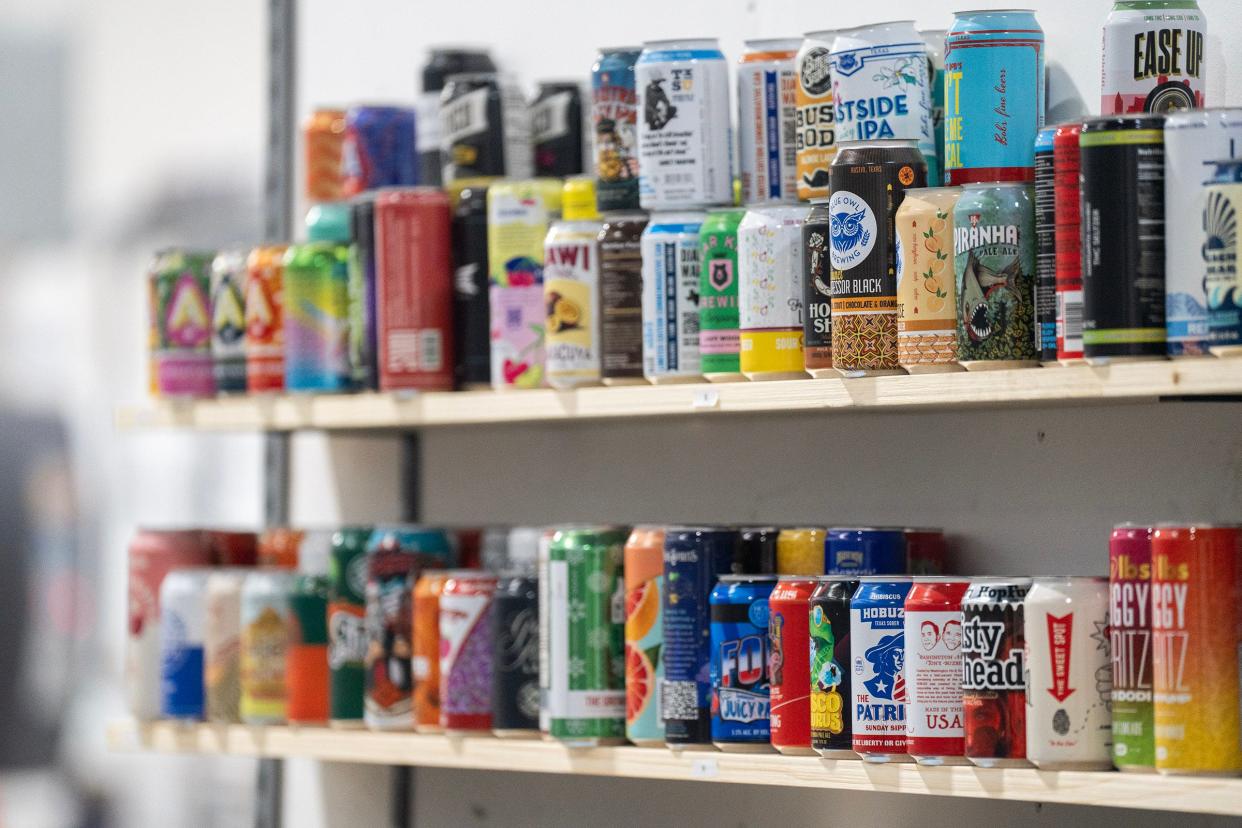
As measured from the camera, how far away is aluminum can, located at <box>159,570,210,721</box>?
7.89ft

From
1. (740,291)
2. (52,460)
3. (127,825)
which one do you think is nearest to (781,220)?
(740,291)

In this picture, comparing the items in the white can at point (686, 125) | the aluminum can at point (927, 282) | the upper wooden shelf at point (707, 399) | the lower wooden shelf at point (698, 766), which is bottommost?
the lower wooden shelf at point (698, 766)

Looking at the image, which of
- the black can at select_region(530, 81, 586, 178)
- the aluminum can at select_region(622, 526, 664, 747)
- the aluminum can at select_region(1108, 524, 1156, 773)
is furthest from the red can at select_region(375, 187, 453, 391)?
the aluminum can at select_region(1108, 524, 1156, 773)

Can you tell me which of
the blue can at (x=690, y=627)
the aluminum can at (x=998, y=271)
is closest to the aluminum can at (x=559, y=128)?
the blue can at (x=690, y=627)

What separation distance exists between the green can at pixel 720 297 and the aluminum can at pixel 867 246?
0.48 feet

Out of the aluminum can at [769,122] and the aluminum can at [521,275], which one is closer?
the aluminum can at [769,122]

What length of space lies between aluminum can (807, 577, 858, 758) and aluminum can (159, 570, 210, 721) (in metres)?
0.88

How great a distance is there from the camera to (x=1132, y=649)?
172 centimetres

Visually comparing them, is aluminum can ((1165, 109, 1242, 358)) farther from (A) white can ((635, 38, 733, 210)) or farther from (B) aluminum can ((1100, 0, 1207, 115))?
(A) white can ((635, 38, 733, 210))

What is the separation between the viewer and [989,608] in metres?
1.79

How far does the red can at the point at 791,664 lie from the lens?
6.31 feet

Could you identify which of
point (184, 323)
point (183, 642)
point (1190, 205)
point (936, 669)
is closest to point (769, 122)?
point (1190, 205)

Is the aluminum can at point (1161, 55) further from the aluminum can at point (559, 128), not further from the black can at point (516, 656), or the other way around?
the black can at point (516, 656)

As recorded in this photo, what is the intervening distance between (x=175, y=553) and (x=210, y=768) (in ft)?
5.97
